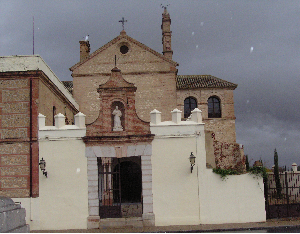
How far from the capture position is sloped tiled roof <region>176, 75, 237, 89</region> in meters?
27.9

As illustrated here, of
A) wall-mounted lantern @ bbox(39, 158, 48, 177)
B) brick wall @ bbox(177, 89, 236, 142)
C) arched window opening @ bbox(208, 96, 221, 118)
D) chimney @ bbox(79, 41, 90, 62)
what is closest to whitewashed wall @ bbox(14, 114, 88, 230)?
wall-mounted lantern @ bbox(39, 158, 48, 177)

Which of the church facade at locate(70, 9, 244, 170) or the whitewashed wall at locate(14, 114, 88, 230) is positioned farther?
the church facade at locate(70, 9, 244, 170)

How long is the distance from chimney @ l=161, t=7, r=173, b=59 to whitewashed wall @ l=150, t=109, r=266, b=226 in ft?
47.4

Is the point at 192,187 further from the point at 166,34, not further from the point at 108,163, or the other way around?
the point at 166,34

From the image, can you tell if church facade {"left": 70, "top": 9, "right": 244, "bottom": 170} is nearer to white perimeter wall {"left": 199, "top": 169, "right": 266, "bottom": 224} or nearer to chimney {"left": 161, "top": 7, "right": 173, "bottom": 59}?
chimney {"left": 161, "top": 7, "right": 173, "bottom": 59}

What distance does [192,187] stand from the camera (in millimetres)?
14047

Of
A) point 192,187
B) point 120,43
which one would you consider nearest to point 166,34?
point 120,43

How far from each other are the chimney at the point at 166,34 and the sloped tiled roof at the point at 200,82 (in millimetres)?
2531

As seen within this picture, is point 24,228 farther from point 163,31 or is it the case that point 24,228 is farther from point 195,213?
point 163,31

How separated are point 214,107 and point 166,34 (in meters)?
7.18

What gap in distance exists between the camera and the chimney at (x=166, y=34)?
2792cm

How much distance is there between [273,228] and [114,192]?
27.2 ft

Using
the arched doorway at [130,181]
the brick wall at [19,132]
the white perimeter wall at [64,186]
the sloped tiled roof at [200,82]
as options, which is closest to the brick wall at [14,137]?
the brick wall at [19,132]

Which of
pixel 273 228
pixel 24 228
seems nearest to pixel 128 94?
pixel 273 228
